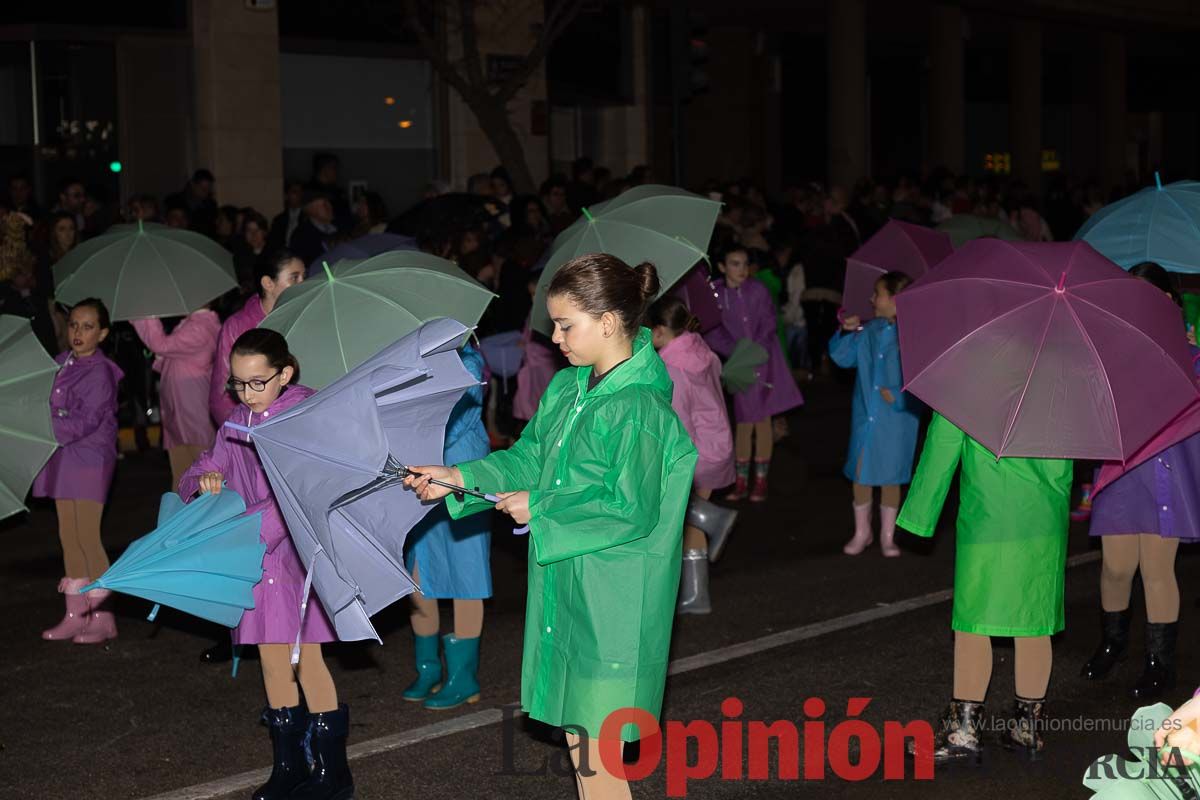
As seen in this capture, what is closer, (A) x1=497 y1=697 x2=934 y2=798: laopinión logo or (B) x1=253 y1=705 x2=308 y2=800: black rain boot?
(B) x1=253 y1=705 x2=308 y2=800: black rain boot

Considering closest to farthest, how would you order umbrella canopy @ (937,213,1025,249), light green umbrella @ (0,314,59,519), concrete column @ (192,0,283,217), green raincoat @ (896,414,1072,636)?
1. green raincoat @ (896,414,1072,636)
2. light green umbrella @ (0,314,59,519)
3. umbrella canopy @ (937,213,1025,249)
4. concrete column @ (192,0,283,217)

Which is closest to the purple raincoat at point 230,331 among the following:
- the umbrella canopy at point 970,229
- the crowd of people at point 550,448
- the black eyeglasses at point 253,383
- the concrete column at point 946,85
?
the crowd of people at point 550,448

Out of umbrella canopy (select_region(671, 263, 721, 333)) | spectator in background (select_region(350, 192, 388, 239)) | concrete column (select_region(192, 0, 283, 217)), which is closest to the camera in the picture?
umbrella canopy (select_region(671, 263, 721, 333))

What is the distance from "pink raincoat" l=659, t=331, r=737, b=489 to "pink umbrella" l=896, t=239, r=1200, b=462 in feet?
8.28

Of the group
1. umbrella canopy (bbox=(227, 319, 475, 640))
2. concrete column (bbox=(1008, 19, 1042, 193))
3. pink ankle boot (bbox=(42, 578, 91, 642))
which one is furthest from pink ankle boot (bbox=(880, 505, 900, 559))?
concrete column (bbox=(1008, 19, 1042, 193))

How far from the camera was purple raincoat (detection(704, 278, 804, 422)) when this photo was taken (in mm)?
11039

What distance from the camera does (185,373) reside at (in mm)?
9289

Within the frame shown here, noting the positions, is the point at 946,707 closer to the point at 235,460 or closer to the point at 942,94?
the point at 235,460

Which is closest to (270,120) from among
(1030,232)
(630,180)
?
(630,180)

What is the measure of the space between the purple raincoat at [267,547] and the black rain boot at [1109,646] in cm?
359

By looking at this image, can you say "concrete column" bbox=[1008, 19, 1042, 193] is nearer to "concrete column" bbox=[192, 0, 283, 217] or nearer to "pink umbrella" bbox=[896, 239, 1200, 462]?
"concrete column" bbox=[192, 0, 283, 217]

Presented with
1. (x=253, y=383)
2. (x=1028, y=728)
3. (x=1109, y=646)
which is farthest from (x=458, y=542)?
(x=1109, y=646)

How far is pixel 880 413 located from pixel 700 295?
4.83 ft

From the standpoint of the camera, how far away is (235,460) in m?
5.37
